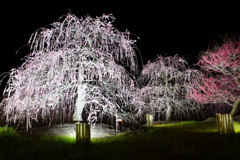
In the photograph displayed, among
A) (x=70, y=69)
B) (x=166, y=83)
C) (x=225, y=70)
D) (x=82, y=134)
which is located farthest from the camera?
(x=166, y=83)

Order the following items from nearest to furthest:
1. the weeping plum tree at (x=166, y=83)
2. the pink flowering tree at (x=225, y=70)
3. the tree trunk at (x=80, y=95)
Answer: the tree trunk at (x=80, y=95)
the pink flowering tree at (x=225, y=70)
the weeping plum tree at (x=166, y=83)

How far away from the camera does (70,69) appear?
346 inches

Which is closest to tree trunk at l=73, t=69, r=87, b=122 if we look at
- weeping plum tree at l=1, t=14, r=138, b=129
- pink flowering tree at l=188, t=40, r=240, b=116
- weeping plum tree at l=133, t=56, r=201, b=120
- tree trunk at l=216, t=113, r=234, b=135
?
weeping plum tree at l=1, t=14, r=138, b=129

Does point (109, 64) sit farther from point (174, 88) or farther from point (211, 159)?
point (174, 88)

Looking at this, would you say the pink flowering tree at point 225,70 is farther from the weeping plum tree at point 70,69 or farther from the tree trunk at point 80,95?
the tree trunk at point 80,95

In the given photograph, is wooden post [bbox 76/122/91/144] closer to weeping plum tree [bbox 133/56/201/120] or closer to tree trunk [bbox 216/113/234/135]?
tree trunk [bbox 216/113/234/135]

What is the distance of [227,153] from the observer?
4527mm

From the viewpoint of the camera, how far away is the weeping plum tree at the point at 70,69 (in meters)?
8.08

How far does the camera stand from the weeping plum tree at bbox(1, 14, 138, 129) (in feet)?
26.5

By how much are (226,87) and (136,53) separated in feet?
22.0

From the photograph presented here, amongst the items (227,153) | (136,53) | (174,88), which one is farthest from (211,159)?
(174,88)

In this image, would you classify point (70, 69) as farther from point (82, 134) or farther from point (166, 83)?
point (166, 83)

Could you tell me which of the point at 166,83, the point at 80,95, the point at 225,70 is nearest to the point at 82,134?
the point at 80,95

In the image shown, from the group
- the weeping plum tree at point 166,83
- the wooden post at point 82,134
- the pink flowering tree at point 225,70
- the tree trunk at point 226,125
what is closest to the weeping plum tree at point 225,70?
the pink flowering tree at point 225,70
